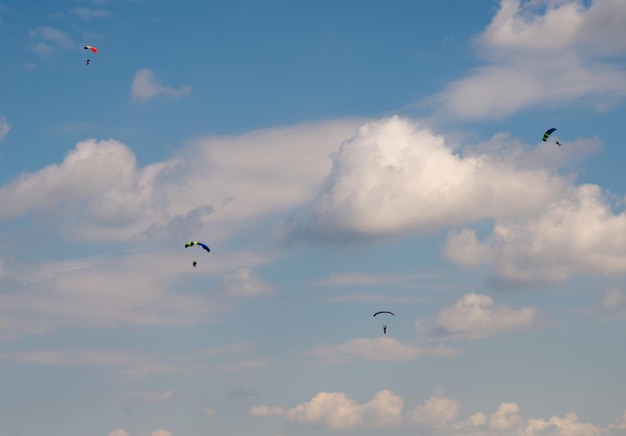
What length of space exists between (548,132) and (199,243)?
95.3 metres

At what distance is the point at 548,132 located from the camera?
Result: 164000mm

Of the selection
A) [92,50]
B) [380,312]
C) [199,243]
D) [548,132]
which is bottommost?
[380,312]

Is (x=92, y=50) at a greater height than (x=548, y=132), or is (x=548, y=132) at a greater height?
(x=92, y=50)

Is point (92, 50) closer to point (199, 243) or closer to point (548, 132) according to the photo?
point (199, 243)

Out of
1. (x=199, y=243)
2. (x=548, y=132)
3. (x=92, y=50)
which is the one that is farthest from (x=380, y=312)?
(x=92, y=50)

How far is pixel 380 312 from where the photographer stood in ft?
546

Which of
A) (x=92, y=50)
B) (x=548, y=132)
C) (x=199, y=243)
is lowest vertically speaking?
(x=199, y=243)

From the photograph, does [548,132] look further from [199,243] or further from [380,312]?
[199,243]

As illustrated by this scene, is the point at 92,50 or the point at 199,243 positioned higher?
the point at 92,50

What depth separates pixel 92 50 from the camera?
170 m

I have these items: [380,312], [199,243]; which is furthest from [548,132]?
[199,243]

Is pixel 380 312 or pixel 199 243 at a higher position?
pixel 199 243

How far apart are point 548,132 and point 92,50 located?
124 metres

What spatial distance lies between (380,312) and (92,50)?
10501cm
